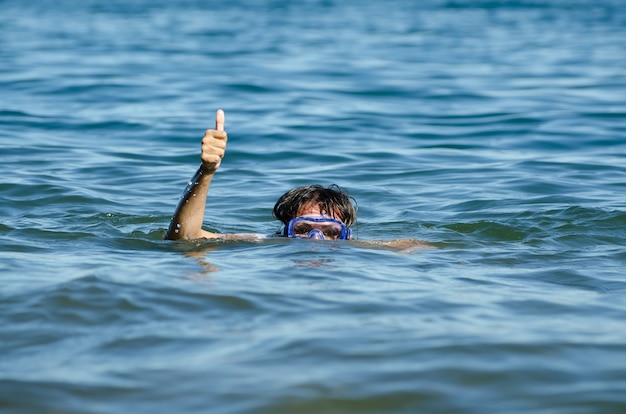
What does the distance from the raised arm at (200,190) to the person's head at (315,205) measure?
23.1 inches

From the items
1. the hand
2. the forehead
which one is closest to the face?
the forehead

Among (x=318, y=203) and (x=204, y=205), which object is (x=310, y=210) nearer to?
(x=318, y=203)

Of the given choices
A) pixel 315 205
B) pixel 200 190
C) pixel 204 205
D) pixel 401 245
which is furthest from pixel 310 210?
pixel 200 190

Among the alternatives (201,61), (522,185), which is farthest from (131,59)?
(522,185)

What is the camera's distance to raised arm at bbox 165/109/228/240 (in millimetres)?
5414

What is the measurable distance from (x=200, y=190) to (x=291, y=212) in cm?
95

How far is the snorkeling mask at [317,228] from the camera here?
6344 mm

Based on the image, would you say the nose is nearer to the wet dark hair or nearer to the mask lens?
the mask lens

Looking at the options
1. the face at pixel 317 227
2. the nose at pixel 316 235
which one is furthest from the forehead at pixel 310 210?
the nose at pixel 316 235

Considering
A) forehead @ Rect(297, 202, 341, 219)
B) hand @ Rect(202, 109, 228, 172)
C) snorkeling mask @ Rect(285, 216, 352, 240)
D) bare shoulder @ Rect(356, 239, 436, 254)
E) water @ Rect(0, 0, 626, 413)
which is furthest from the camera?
forehead @ Rect(297, 202, 341, 219)

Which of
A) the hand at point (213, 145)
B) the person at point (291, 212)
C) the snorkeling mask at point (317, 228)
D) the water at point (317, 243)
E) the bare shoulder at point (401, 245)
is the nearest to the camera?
the water at point (317, 243)

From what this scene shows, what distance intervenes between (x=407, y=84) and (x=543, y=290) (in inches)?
434

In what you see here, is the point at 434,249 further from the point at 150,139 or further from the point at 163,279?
the point at 150,139

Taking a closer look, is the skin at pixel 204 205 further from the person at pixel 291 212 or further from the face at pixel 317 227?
the face at pixel 317 227
